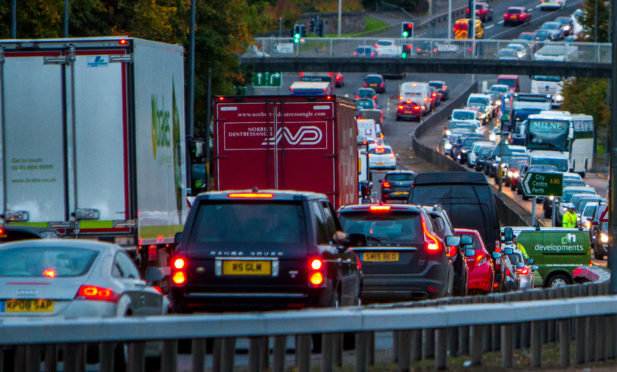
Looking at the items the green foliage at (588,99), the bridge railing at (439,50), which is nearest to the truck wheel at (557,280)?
the bridge railing at (439,50)

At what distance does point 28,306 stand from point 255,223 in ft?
7.81

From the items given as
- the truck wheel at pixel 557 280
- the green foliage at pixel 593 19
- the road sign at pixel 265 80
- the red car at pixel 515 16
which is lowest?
the truck wheel at pixel 557 280

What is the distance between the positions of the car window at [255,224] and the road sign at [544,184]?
34.6m

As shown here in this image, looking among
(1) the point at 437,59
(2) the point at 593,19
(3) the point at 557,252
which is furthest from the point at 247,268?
(2) the point at 593,19

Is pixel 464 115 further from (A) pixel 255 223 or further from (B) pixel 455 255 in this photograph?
(A) pixel 255 223

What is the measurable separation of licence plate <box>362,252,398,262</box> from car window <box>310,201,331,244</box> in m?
3.61

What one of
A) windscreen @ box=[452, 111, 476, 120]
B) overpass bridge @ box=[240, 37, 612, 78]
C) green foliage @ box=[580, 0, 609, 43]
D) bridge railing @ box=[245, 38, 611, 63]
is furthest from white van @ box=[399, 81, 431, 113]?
overpass bridge @ box=[240, 37, 612, 78]

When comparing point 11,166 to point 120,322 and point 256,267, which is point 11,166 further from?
point 120,322

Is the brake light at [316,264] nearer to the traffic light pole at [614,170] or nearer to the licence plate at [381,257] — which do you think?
the licence plate at [381,257]

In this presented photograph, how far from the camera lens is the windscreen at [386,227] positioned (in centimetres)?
1733

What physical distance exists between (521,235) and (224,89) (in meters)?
31.6

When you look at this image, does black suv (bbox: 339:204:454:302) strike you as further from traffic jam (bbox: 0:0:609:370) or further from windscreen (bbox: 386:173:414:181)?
windscreen (bbox: 386:173:414:181)

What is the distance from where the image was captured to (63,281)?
11797 millimetres

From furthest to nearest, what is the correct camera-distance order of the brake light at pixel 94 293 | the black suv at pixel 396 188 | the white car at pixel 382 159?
the white car at pixel 382 159 < the black suv at pixel 396 188 < the brake light at pixel 94 293
